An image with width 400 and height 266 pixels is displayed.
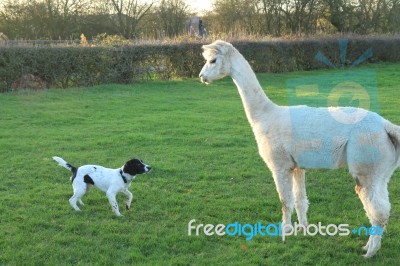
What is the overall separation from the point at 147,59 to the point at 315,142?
1893 cm

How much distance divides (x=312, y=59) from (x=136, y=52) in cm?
1159

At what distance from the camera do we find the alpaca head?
17.8ft

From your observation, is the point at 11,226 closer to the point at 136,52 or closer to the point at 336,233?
the point at 336,233

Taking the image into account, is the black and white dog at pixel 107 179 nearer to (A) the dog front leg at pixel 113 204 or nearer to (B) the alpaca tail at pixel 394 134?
(A) the dog front leg at pixel 113 204

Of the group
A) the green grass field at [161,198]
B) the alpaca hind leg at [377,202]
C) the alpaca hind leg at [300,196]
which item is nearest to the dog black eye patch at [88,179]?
the green grass field at [161,198]

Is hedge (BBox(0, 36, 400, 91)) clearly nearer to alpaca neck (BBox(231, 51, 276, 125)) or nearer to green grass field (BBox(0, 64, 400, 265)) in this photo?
green grass field (BBox(0, 64, 400, 265))

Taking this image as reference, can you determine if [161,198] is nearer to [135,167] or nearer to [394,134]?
[135,167]

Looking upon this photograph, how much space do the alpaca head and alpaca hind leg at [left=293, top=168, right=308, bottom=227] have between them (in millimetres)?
1546

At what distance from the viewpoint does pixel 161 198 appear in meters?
6.87

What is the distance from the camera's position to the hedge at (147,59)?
19.7 metres

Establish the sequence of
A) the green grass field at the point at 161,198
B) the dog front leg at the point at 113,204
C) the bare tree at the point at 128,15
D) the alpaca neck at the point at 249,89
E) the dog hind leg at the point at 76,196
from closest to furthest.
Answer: the green grass field at the point at 161,198 → the alpaca neck at the point at 249,89 → the dog front leg at the point at 113,204 → the dog hind leg at the point at 76,196 → the bare tree at the point at 128,15

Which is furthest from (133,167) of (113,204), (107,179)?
(113,204)

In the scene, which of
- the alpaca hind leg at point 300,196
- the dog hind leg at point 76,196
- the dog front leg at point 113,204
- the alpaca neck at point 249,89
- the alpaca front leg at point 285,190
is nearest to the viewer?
the alpaca front leg at point 285,190

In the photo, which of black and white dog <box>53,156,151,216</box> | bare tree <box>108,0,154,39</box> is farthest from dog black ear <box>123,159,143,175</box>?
bare tree <box>108,0,154,39</box>
